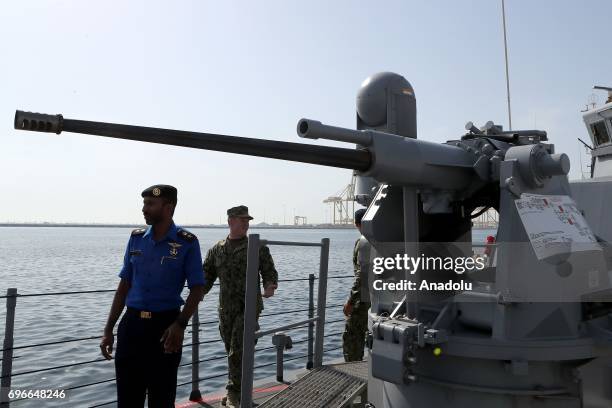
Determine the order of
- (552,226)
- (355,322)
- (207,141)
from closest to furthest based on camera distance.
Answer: (207,141) → (552,226) → (355,322)

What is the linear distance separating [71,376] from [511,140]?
6.61 meters

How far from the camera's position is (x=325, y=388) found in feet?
11.7

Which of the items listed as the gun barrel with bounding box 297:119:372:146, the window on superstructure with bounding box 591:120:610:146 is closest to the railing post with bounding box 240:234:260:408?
the gun barrel with bounding box 297:119:372:146

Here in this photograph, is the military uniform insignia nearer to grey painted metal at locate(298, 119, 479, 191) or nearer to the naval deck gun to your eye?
the naval deck gun

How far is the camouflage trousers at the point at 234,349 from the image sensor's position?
4.05 meters

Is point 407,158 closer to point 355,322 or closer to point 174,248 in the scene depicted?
point 174,248

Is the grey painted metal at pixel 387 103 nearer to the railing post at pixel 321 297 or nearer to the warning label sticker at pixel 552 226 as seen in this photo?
the warning label sticker at pixel 552 226

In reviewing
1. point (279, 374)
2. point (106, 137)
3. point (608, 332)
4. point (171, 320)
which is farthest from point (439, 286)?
point (279, 374)

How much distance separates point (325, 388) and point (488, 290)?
1501mm

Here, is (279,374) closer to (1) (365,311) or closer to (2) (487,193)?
(1) (365,311)

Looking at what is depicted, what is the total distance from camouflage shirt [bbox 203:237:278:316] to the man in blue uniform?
38.6 inches

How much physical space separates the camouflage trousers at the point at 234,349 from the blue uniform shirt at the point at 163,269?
1032mm

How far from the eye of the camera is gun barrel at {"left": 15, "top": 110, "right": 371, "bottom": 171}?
2.00 meters

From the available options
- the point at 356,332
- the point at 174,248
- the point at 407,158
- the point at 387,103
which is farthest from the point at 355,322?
the point at 407,158
